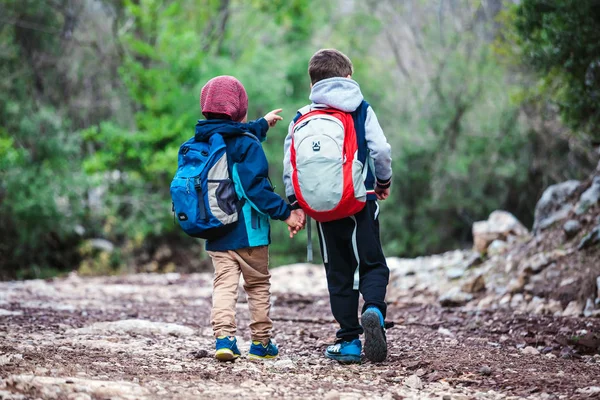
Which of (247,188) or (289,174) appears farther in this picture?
(289,174)

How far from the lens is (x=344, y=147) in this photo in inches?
158

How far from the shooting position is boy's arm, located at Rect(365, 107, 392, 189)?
4086mm

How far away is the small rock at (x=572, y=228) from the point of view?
7238 mm

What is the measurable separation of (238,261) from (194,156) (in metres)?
0.69

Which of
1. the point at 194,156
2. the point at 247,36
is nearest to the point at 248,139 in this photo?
the point at 194,156

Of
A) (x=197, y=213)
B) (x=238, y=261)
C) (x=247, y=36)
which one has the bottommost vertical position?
(x=238, y=261)

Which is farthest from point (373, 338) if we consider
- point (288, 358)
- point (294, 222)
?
point (294, 222)

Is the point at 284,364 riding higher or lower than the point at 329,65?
lower

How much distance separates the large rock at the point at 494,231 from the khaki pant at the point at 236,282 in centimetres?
520

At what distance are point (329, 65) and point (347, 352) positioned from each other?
1.75m

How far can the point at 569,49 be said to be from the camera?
6.82 m

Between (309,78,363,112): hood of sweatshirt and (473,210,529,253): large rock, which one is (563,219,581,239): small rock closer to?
(473,210,529,253): large rock

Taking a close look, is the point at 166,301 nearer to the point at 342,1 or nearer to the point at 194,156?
the point at 194,156

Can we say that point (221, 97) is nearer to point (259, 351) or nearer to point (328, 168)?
point (328, 168)
